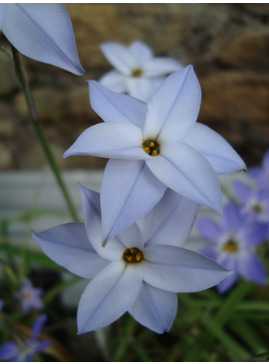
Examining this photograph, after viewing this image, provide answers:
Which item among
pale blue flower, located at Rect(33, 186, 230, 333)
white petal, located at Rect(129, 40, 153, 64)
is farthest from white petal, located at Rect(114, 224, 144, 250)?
white petal, located at Rect(129, 40, 153, 64)

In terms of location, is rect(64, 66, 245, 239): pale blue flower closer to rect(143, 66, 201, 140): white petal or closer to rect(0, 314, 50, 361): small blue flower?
rect(143, 66, 201, 140): white petal

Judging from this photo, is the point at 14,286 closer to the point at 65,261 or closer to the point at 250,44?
the point at 65,261

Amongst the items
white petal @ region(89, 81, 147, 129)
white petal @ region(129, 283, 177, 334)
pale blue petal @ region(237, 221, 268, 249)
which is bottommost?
pale blue petal @ region(237, 221, 268, 249)

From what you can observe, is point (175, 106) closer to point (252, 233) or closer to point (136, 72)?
point (136, 72)

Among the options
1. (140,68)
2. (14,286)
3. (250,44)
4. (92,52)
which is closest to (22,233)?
(14,286)

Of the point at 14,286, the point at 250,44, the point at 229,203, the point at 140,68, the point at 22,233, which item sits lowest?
the point at 22,233
